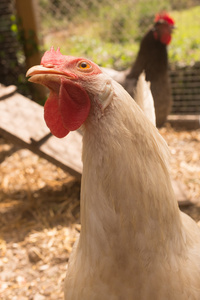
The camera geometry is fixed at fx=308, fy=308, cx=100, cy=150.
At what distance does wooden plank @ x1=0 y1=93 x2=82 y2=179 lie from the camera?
2.79 meters

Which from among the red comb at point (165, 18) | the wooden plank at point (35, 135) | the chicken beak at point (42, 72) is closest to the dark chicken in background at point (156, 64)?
the red comb at point (165, 18)

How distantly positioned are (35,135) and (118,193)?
1.99 meters

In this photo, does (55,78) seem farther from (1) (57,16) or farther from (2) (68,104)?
(1) (57,16)

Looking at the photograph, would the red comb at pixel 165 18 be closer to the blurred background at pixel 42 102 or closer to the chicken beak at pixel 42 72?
the blurred background at pixel 42 102

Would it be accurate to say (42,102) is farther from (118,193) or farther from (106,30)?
(118,193)

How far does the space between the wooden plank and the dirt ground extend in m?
0.36

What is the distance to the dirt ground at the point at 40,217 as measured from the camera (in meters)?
2.29

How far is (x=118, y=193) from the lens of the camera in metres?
1.04

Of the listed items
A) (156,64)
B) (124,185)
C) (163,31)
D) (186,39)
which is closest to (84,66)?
(124,185)

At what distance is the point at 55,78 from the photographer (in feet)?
3.21

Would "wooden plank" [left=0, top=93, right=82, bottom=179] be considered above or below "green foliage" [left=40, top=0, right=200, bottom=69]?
below

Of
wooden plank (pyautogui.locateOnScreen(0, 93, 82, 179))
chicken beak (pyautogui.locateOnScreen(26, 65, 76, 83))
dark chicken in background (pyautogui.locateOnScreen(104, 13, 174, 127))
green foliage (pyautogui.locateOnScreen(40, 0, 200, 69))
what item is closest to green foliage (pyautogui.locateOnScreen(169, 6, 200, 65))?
green foliage (pyautogui.locateOnScreen(40, 0, 200, 69))

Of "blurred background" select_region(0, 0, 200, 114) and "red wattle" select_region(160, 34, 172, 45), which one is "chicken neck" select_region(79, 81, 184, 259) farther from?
"blurred background" select_region(0, 0, 200, 114)

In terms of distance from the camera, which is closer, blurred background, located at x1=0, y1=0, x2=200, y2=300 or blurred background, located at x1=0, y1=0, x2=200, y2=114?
blurred background, located at x1=0, y1=0, x2=200, y2=300
